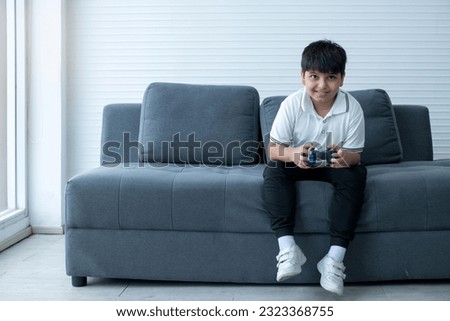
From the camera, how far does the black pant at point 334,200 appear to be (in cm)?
229

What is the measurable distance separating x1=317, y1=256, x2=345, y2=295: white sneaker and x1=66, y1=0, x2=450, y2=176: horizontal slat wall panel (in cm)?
155

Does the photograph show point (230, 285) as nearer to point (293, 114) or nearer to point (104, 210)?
point (104, 210)

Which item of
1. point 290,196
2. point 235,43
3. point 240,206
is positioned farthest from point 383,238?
point 235,43

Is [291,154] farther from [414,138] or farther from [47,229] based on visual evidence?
[47,229]

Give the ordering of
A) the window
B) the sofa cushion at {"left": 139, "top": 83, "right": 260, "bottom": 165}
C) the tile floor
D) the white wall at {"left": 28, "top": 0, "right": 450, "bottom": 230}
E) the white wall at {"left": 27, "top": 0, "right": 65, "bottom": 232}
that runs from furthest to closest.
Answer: the white wall at {"left": 28, "top": 0, "right": 450, "bottom": 230}
the white wall at {"left": 27, "top": 0, "right": 65, "bottom": 232}
the window
the sofa cushion at {"left": 139, "top": 83, "right": 260, "bottom": 165}
the tile floor

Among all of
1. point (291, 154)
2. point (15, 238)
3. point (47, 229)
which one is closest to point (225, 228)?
point (291, 154)

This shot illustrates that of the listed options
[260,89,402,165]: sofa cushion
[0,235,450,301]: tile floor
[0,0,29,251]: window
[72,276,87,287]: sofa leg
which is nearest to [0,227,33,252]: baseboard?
[0,0,29,251]: window

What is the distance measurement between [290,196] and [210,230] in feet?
1.13

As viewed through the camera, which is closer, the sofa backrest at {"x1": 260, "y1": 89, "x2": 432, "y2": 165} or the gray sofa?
the gray sofa

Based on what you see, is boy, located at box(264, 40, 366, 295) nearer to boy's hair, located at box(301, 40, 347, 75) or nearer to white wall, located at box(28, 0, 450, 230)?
boy's hair, located at box(301, 40, 347, 75)

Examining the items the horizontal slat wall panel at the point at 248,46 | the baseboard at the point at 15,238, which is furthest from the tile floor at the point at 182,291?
the horizontal slat wall panel at the point at 248,46

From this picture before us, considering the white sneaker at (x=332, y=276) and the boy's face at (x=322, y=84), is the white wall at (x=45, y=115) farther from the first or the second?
the white sneaker at (x=332, y=276)

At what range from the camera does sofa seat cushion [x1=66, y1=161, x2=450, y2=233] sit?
2387 mm

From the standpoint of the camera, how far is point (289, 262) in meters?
2.22
